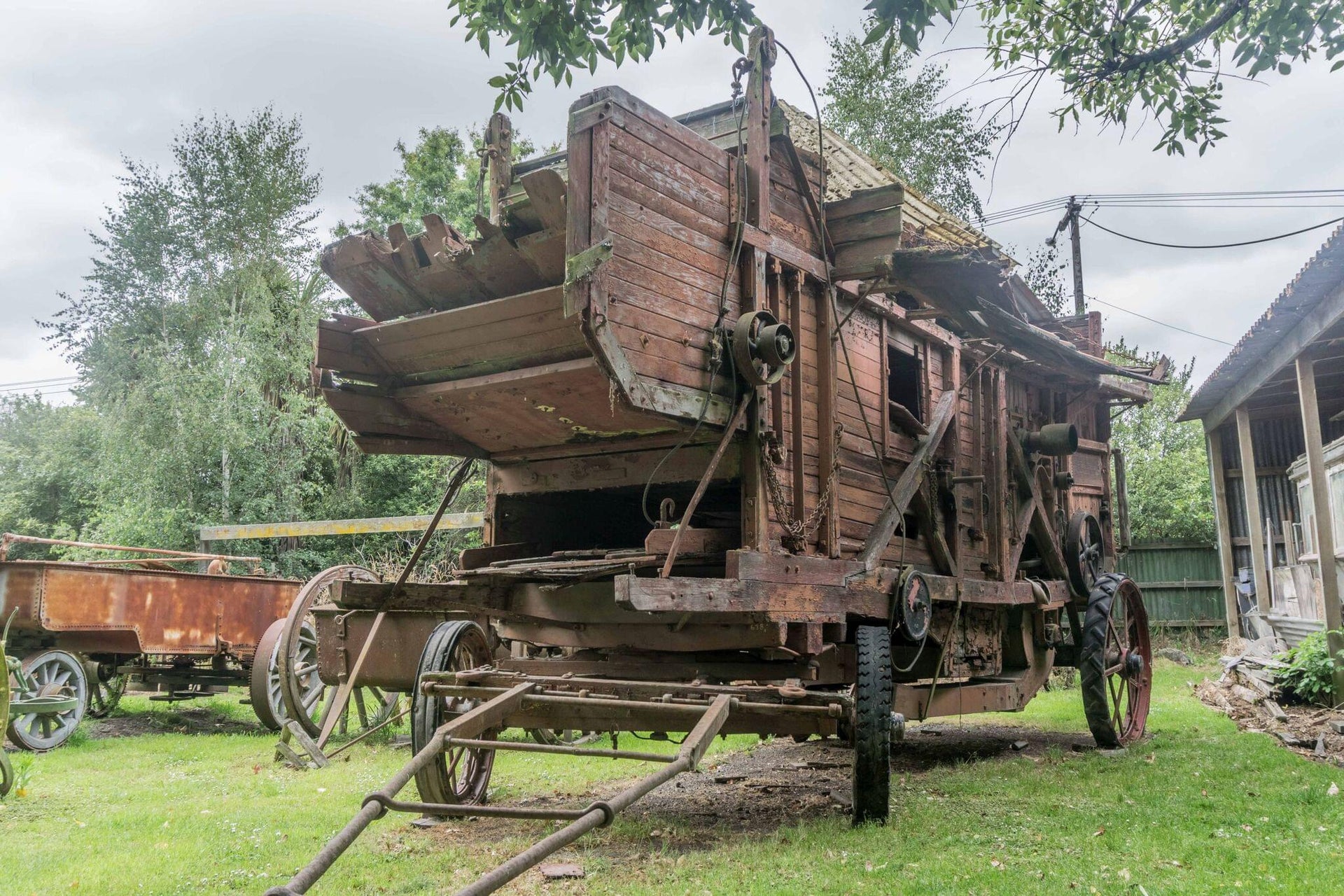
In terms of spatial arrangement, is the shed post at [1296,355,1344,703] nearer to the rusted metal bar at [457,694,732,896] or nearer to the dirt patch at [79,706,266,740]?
the rusted metal bar at [457,694,732,896]

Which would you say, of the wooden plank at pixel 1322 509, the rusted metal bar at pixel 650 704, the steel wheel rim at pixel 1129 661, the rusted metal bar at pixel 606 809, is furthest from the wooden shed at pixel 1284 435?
the rusted metal bar at pixel 606 809

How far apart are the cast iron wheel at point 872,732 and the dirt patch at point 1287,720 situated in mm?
4023

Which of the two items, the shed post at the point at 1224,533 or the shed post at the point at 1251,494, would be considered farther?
the shed post at the point at 1224,533

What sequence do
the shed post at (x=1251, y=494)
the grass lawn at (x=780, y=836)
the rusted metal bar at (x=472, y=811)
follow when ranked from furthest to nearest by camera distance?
1. the shed post at (x=1251, y=494)
2. the grass lawn at (x=780, y=836)
3. the rusted metal bar at (x=472, y=811)

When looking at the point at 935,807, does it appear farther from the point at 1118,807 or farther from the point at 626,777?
the point at 626,777

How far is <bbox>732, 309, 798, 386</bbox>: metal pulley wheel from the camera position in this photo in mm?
4941

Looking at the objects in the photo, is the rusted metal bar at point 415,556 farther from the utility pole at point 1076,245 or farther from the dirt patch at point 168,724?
the utility pole at point 1076,245

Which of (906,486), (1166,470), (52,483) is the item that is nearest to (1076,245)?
(1166,470)

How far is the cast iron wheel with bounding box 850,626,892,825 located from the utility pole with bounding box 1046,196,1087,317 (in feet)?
58.8

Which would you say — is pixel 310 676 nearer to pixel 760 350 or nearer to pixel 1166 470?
pixel 760 350

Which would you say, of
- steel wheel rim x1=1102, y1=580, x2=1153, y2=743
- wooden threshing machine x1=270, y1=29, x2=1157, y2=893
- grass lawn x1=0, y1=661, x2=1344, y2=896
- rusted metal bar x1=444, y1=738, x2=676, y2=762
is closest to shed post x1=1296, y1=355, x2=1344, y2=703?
steel wheel rim x1=1102, y1=580, x2=1153, y2=743

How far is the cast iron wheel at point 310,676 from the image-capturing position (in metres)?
7.84

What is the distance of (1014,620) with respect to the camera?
321 inches

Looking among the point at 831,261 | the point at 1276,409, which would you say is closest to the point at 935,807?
the point at 831,261
